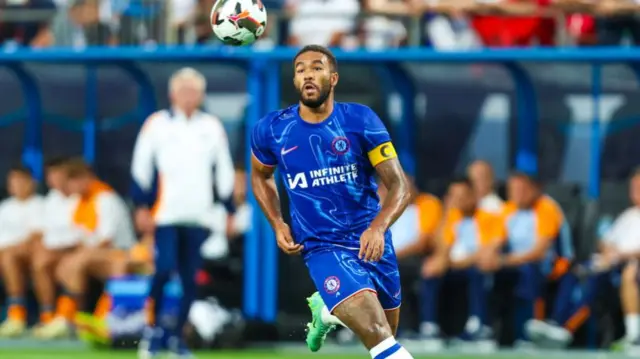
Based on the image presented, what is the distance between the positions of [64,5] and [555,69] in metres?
5.27

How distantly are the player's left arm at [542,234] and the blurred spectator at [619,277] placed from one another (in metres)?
0.49

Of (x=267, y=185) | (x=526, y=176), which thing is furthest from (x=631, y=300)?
(x=267, y=185)

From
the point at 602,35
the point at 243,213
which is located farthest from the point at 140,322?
the point at 602,35

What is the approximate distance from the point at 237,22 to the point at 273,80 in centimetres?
584

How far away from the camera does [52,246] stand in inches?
625

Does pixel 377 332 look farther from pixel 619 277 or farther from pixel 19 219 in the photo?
pixel 19 219

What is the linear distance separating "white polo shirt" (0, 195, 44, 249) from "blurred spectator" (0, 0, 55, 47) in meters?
1.67

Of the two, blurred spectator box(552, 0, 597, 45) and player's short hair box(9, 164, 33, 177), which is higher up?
blurred spectator box(552, 0, 597, 45)

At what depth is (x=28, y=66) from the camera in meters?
18.0

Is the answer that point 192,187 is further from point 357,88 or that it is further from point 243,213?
point 357,88

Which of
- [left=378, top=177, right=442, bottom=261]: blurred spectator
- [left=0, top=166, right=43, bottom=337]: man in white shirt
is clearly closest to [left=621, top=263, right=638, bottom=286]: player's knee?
[left=378, top=177, right=442, bottom=261]: blurred spectator

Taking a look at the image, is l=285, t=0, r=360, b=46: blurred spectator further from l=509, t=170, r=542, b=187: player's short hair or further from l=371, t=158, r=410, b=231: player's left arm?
l=371, t=158, r=410, b=231: player's left arm

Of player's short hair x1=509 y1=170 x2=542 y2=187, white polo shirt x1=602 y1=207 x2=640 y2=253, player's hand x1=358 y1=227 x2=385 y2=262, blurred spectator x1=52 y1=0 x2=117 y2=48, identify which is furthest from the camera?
blurred spectator x1=52 y1=0 x2=117 y2=48

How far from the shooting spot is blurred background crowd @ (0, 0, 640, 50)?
15742 mm
